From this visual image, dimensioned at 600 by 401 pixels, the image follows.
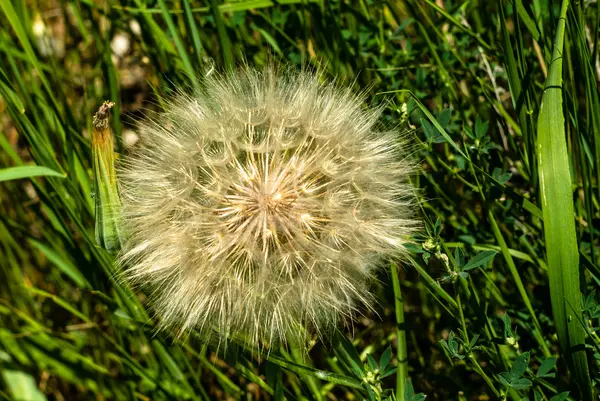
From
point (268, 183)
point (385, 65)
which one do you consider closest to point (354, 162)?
point (268, 183)

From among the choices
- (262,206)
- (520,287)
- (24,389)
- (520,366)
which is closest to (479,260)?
(520,287)

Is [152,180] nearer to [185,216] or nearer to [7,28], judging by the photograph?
[185,216]

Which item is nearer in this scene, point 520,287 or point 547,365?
point 547,365

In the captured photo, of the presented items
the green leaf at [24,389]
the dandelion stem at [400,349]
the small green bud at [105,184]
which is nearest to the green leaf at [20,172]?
the small green bud at [105,184]

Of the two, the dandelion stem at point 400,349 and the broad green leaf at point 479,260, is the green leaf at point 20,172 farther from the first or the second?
the broad green leaf at point 479,260

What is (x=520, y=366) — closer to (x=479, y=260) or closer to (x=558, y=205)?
(x=479, y=260)

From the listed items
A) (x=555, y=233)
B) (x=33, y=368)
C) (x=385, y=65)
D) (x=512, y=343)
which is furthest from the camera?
(x=33, y=368)
